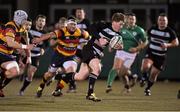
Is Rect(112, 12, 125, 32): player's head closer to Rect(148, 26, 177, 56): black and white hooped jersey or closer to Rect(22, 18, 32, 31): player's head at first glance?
Rect(22, 18, 32, 31): player's head

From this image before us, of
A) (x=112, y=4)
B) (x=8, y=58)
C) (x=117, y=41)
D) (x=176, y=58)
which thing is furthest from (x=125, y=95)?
(x=112, y=4)

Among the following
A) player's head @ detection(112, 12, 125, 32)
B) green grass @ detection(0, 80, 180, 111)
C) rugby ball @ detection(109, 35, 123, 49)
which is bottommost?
green grass @ detection(0, 80, 180, 111)

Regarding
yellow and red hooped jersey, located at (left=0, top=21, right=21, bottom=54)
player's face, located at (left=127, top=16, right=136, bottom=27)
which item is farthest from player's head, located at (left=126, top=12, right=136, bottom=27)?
yellow and red hooped jersey, located at (left=0, top=21, right=21, bottom=54)

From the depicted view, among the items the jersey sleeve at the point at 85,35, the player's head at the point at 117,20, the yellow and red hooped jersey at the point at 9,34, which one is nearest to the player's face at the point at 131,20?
the jersey sleeve at the point at 85,35

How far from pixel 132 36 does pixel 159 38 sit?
787 mm

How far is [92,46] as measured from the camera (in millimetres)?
13914

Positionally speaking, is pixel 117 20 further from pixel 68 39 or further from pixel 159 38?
pixel 159 38

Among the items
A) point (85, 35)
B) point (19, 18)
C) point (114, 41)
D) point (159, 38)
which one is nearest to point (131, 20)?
point (159, 38)

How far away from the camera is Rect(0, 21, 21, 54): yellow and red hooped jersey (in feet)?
43.0

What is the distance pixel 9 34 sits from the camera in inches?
516

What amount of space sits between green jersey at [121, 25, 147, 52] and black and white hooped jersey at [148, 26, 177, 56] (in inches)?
17.6

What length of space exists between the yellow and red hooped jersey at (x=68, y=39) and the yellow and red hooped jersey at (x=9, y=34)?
93 cm

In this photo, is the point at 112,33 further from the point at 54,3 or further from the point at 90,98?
the point at 54,3

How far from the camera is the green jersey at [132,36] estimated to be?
16984mm
